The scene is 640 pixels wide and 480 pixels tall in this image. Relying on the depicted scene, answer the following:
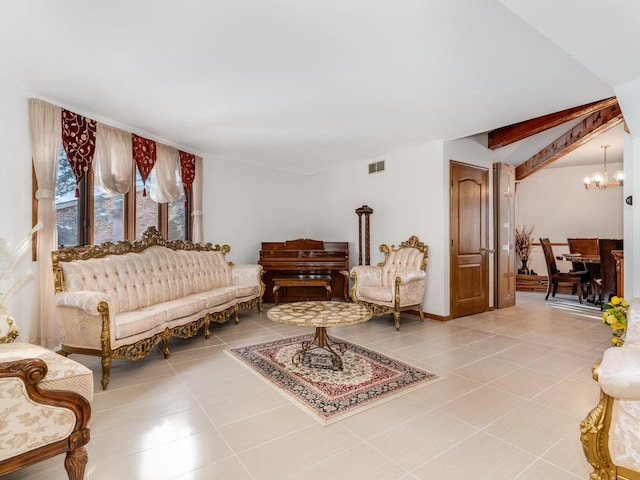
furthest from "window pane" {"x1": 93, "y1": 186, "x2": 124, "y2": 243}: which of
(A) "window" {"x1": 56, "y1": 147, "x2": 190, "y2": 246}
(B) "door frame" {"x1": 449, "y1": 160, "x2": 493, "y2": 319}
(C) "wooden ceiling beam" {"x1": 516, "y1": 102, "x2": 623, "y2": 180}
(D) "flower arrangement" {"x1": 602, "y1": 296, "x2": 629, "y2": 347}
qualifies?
(C) "wooden ceiling beam" {"x1": 516, "y1": 102, "x2": 623, "y2": 180}

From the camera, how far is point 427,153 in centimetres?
500

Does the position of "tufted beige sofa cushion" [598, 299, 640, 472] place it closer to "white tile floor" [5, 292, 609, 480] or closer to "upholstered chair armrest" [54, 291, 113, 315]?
"white tile floor" [5, 292, 609, 480]

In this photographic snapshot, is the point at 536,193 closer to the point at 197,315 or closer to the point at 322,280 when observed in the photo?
the point at 322,280

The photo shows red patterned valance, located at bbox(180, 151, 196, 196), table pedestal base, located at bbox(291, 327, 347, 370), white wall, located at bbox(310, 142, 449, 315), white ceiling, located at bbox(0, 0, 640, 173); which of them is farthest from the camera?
red patterned valance, located at bbox(180, 151, 196, 196)

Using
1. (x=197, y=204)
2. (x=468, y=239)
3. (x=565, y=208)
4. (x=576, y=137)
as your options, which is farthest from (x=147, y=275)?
(x=565, y=208)

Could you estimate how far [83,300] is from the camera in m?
2.73

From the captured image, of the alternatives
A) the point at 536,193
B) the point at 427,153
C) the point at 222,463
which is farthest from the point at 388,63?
the point at 536,193

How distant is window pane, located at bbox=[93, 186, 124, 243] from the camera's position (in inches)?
163

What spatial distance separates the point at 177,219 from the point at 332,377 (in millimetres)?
3705

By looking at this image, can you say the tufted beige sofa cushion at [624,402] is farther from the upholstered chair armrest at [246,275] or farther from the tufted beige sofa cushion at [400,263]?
the upholstered chair armrest at [246,275]

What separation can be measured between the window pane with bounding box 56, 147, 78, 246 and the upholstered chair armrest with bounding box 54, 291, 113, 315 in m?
1.28

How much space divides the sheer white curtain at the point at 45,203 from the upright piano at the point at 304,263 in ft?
9.80

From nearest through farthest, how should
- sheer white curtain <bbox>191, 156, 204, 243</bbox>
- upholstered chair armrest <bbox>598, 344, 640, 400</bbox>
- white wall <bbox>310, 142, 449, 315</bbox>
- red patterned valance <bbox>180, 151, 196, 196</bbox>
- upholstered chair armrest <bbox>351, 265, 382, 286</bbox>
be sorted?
upholstered chair armrest <bbox>598, 344, 640, 400</bbox> → white wall <bbox>310, 142, 449, 315</bbox> → upholstered chair armrest <bbox>351, 265, 382, 286</bbox> → red patterned valance <bbox>180, 151, 196, 196</bbox> → sheer white curtain <bbox>191, 156, 204, 243</bbox>

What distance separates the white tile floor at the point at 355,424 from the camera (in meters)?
1.71
